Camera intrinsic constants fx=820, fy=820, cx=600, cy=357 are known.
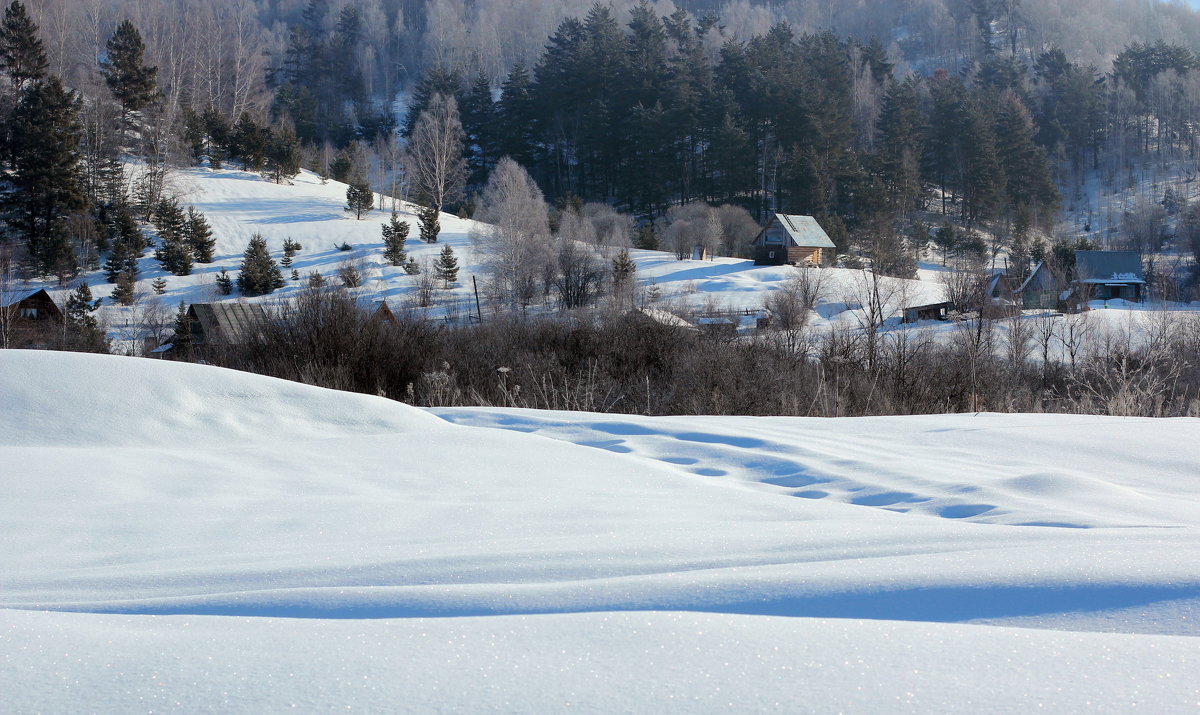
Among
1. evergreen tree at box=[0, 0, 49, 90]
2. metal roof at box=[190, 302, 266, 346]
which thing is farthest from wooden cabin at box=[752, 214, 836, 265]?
evergreen tree at box=[0, 0, 49, 90]

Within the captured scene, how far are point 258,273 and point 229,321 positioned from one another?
61.2ft

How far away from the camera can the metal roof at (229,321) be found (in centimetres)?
1394

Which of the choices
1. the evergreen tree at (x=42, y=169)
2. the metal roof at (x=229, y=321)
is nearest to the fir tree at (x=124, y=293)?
the evergreen tree at (x=42, y=169)

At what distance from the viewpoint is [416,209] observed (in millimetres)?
55969

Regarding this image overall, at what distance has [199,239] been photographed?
42594 mm

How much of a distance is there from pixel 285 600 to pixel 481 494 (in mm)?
1772

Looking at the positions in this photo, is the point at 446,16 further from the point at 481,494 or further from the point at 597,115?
the point at 481,494

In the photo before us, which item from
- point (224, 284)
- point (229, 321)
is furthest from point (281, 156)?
point (229, 321)

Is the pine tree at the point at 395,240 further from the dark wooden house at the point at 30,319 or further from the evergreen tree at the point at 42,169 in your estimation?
the dark wooden house at the point at 30,319

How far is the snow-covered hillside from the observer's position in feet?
4.07

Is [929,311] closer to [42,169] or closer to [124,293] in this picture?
[124,293]


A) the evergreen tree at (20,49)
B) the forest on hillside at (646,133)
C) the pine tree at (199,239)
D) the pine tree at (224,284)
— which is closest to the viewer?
the pine tree at (224,284)

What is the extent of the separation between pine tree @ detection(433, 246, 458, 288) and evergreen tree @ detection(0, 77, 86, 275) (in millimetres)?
18644

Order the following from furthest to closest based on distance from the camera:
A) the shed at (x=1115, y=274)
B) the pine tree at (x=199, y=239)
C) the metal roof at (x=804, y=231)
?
the metal roof at (x=804, y=231) < the shed at (x=1115, y=274) < the pine tree at (x=199, y=239)
